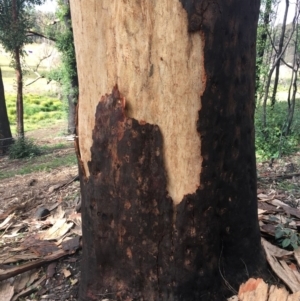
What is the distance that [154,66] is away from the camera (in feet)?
6.09

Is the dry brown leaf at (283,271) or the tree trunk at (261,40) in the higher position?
the tree trunk at (261,40)

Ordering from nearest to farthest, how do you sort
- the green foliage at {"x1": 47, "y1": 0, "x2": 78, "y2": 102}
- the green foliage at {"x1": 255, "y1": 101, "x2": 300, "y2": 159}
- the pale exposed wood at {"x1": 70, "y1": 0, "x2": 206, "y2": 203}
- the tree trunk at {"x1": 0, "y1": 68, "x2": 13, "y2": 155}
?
the pale exposed wood at {"x1": 70, "y1": 0, "x2": 206, "y2": 203} < the green foliage at {"x1": 255, "y1": 101, "x2": 300, "y2": 159} < the green foliage at {"x1": 47, "y1": 0, "x2": 78, "y2": 102} < the tree trunk at {"x1": 0, "y1": 68, "x2": 13, "y2": 155}

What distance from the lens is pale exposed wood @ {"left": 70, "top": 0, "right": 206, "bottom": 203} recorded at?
5.98ft

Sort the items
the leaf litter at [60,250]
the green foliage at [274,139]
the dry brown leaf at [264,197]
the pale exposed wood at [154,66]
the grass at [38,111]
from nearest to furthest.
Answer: the pale exposed wood at [154,66] < the leaf litter at [60,250] < the dry brown leaf at [264,197] < the green foliage at [274,139] < the grass at [38,111]

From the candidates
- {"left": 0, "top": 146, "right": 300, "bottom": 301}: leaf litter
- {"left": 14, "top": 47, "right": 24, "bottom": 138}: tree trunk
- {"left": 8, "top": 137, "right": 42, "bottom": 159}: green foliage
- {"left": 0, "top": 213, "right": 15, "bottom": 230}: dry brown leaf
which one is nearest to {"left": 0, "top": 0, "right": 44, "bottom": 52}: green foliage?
{"left": 14, "top": 47, "right": 24, "bottom": 138}: tree trunk

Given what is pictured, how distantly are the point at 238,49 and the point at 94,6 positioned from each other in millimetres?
776

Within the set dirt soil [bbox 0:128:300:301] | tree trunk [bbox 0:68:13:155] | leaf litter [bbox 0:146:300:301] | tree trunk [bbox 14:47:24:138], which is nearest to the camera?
leaf litter [bbox 0:146:300:301]

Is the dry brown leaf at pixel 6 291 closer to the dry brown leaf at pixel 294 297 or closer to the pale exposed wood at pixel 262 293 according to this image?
the pale exposed wood at pixel 262 293

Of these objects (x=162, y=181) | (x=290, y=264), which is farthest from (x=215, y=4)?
(x=290, y=264)

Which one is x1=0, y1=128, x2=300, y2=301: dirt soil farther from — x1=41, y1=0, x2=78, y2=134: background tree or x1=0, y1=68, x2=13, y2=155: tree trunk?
x1=41, y1=0, x2=78, y2=134: background tree

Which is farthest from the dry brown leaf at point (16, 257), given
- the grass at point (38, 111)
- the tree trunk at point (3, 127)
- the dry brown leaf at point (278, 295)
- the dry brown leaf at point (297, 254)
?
the grass at point (38, 111)

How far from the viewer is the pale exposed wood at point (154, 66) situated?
182 cm

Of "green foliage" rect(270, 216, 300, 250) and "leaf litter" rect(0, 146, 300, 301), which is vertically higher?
"green foliage" rect(270, 216, 300, 250)

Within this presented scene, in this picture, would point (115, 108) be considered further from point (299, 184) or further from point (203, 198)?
point (299, 184)
